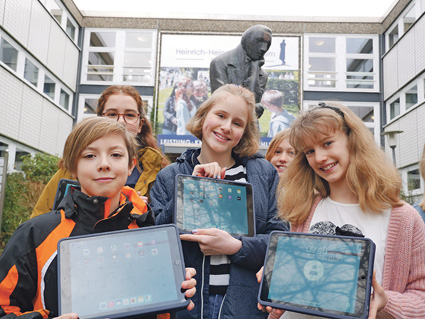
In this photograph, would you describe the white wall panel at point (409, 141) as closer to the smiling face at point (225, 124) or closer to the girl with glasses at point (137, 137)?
the girl with glasses at point (137, 137)

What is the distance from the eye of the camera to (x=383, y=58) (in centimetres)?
1908

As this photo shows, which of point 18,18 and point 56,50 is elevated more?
point 56,50

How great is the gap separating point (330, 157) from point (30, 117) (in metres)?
14.5

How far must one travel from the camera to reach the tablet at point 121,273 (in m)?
1.32

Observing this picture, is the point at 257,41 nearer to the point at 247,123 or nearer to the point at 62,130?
the point at 247,123

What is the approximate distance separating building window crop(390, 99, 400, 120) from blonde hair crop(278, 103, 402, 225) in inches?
693

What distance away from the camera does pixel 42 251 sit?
1.49 m

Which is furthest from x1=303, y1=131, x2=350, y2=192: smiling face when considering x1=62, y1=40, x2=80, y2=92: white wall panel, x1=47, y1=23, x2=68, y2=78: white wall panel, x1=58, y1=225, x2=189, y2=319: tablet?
x1=62, y1=40, x2=80, y2=92: white wall panel

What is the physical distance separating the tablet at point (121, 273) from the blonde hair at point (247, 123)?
3.26ft

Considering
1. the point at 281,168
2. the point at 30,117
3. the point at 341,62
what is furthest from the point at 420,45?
the point at 30,117

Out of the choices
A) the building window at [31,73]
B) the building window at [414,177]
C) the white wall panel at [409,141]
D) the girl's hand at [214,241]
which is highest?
the building window at [31,73]

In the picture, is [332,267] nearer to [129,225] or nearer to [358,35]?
[129,225]

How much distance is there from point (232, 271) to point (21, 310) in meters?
0.93

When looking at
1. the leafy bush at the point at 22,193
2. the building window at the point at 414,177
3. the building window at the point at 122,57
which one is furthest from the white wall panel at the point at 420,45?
the leafy bush at the point at 22,193
